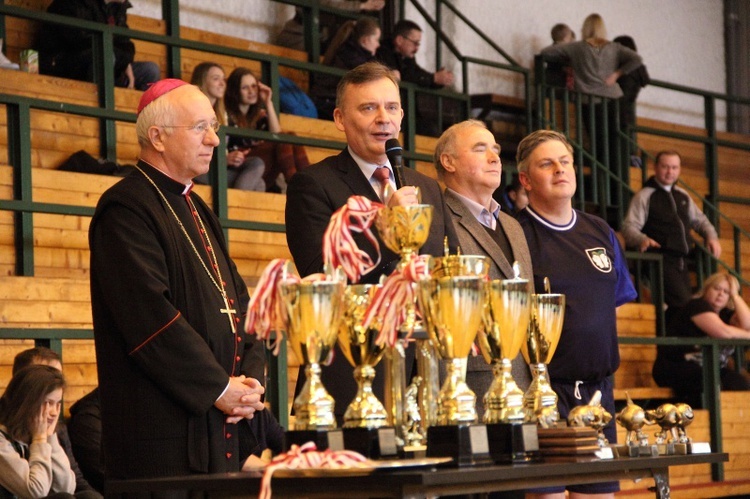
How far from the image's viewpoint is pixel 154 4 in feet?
24.7

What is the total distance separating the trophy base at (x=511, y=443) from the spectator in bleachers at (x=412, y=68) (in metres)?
5.85

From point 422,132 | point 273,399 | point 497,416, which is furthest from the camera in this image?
A: point 422,132

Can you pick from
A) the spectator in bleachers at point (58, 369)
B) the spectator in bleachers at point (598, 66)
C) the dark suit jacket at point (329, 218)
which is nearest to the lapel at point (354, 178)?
the dark suit jacket at point (329, 218)

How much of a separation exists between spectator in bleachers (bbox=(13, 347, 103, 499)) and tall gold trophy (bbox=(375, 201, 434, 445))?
229cm

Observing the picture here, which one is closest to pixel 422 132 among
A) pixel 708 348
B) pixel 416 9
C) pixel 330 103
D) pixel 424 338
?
pixel 330 103

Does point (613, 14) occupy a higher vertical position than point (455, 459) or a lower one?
higher

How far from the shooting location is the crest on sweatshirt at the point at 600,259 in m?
3.64

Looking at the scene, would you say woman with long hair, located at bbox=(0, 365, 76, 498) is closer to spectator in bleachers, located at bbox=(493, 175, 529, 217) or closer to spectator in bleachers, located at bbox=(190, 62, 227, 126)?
spectator in bleachers, located at bbox=(190, 62, 227, 126)

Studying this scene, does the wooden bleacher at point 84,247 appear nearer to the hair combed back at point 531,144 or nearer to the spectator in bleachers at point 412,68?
the spectator in bleachers at point 412,68

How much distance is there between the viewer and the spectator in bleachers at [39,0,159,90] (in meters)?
6.11

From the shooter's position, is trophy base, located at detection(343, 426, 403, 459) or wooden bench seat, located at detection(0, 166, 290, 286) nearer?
trophy base, located at detection(343, 426, 403, 459)

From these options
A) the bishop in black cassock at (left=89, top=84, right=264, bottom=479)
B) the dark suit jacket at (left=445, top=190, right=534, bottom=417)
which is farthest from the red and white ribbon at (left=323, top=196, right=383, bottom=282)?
the dark suit jacket at (left=445, top=190, right=534, bottom=417)

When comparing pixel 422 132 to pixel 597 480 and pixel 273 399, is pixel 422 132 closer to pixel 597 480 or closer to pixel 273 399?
pixel 273 399

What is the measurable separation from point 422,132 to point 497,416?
5.94 m
